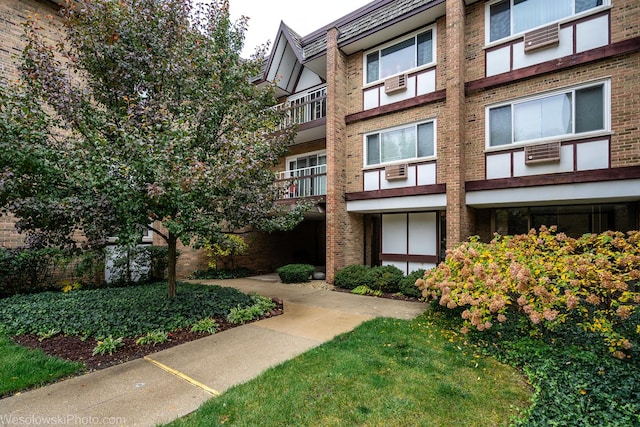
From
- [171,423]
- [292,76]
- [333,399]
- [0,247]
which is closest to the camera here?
[171,423]

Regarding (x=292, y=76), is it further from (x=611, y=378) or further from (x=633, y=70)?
(x=611, y=378)

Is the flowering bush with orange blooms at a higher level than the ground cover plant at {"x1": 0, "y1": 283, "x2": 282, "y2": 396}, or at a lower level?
higher

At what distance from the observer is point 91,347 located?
4910 millimetres

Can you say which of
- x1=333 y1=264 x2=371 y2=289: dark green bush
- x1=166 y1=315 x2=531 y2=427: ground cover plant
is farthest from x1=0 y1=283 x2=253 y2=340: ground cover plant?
x1=333 y1=264 x2=371 y2=289: dark green bush

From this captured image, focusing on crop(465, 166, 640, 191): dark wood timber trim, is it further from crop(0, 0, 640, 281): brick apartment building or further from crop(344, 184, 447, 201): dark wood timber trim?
crop(344, 184, 447, 201): dark wood timber trim

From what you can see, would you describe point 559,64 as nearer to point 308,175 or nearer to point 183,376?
point 308,175

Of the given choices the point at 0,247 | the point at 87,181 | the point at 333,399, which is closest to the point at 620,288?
the point at 333,399

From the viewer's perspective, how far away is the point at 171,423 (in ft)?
9.83

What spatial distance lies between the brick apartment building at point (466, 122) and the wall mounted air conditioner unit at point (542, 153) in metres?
0.03

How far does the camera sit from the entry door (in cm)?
1022

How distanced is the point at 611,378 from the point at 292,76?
14461 millimetres

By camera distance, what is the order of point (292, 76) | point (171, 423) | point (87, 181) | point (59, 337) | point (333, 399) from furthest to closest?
point (292, 76), point (59, 337), point (87, 181), point (333, 399), point (171, 423)

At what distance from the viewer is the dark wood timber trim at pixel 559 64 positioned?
23.1 ft

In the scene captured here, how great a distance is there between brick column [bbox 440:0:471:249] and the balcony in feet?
15.2
